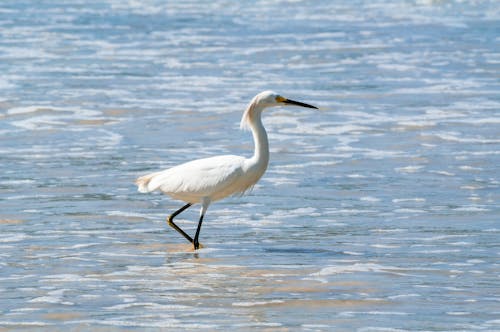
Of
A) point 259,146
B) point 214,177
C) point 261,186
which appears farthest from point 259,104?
point 261,186

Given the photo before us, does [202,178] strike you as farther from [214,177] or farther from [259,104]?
[259,104]

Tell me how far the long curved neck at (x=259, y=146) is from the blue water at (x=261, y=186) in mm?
645

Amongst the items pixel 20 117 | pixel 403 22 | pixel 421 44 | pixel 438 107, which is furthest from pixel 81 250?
pixel 403 22

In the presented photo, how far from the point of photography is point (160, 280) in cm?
944

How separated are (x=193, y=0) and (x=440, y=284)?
31332mm

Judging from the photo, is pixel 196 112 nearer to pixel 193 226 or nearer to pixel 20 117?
pixel 20 117

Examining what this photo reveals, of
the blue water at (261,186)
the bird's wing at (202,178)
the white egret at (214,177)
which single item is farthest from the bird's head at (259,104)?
the blue water at (261,186)

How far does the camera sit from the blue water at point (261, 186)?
8.64 meters

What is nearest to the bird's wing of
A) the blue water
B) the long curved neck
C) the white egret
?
the white egret

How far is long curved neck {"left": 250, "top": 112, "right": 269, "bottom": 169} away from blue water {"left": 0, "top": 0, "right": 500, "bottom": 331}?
2.12 ft

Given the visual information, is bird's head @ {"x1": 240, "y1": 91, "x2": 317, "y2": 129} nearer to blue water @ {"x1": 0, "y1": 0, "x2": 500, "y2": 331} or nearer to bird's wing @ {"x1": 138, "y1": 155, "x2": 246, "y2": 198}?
bird's wing @ {"x1": 138, "y1": 155, "x2": 246, "y2": 198}

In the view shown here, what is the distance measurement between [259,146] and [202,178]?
51 cm

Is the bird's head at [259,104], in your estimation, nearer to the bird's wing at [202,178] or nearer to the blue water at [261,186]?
the bird's wing at [202,178]

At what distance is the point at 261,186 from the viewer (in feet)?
43.0
